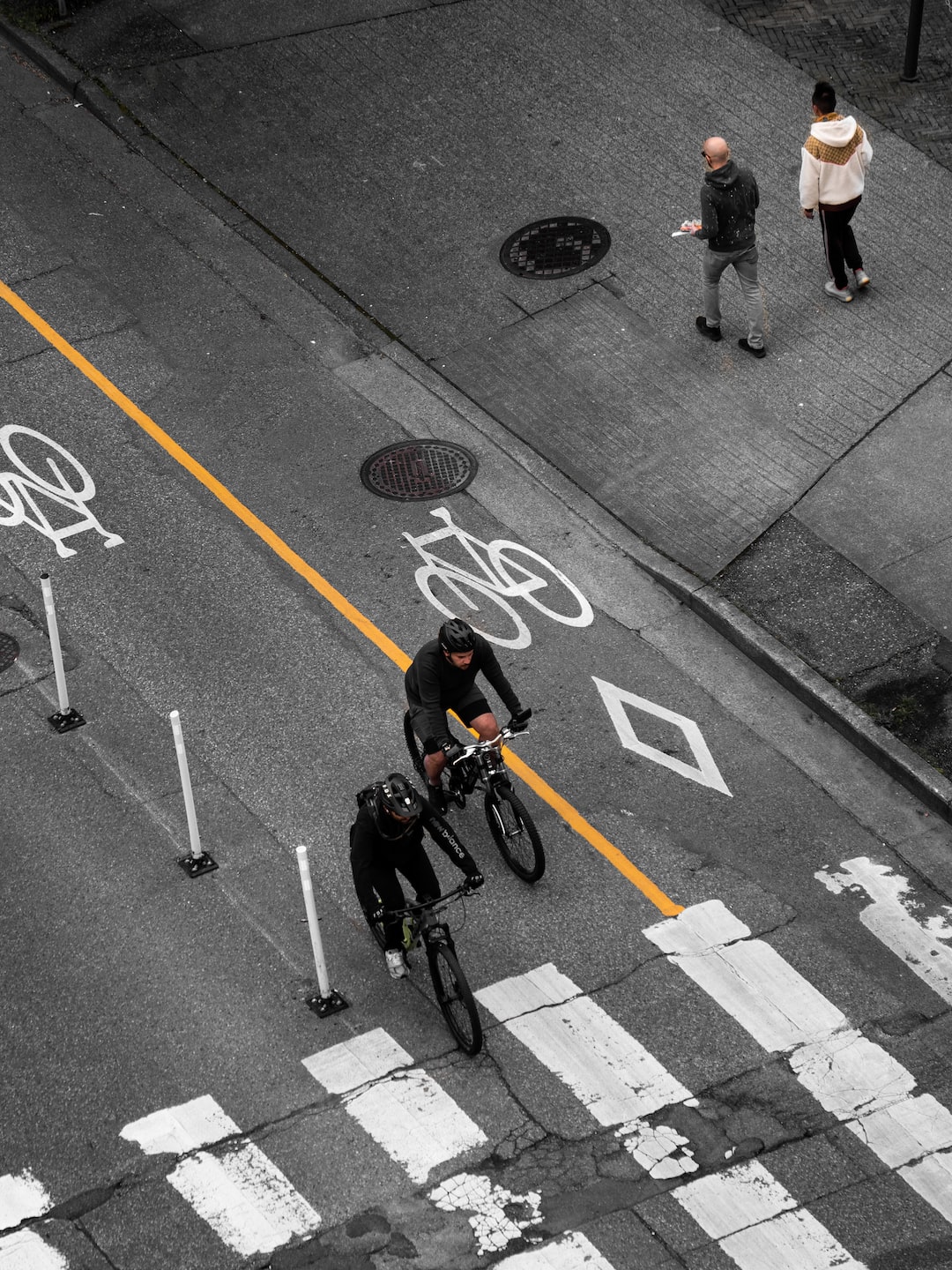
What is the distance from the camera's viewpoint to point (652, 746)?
12.7 meters

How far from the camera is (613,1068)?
33.8 ft

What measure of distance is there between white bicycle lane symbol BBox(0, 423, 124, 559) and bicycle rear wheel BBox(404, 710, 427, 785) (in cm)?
360

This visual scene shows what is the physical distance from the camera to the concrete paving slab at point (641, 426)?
48.3 feet

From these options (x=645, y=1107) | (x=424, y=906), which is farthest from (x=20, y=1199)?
(x=645, y=1107)

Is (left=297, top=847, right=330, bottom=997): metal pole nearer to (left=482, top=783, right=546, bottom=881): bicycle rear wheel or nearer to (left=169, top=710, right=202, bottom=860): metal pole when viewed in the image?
(left=169, top=710, right=202, bottom=860): metal pole

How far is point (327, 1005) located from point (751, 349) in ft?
26.8

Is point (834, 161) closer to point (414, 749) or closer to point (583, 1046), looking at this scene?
point (414, 749)

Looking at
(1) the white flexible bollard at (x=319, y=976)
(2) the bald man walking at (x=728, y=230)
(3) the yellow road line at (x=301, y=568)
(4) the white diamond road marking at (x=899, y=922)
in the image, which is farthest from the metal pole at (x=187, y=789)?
(2) the bald man walking at (x=728, y=230)

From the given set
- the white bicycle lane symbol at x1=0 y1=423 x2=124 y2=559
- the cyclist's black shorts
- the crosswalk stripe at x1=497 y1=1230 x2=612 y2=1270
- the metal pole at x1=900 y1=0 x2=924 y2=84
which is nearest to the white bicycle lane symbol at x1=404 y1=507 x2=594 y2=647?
the cyclist's black shorts

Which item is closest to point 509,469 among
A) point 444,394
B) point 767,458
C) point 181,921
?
point 444,394

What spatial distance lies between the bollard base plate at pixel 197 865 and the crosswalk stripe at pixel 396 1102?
175 cm

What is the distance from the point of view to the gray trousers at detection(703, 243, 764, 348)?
15.7 metres

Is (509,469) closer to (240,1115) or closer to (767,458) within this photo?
(767,458)

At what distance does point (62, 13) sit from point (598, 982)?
15347 millimetres
